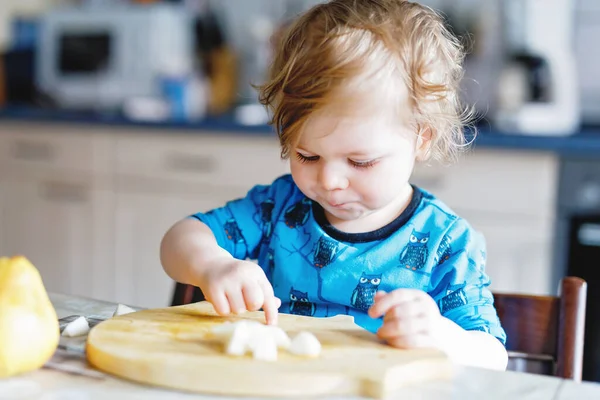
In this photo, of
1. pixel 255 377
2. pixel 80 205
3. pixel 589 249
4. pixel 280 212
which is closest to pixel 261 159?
pixel 80 205

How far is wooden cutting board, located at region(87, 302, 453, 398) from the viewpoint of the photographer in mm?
631

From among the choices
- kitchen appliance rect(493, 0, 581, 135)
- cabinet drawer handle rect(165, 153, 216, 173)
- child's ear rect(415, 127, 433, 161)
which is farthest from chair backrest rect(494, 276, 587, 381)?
cabinet drawer handle rect(165, 153, 216, 173)

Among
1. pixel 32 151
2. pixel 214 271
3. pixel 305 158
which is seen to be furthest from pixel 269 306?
pixel 32 151

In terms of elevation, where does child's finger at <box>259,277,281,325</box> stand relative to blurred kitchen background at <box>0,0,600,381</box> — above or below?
below

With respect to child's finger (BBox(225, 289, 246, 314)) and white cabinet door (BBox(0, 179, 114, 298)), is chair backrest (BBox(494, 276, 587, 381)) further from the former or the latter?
white cabinet door (BBox(0, 179, 114, 298))

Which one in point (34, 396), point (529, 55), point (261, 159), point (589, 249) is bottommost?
point (34, 396)

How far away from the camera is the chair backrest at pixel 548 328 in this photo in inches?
38.6

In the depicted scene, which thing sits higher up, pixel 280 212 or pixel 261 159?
pixel 261 159

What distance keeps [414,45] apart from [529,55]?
1.62 meters

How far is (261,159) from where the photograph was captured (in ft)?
7.99

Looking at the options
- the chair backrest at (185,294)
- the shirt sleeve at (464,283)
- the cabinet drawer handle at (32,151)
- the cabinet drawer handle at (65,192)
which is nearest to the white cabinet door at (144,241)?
the cabinet drawer handle at (65,192)

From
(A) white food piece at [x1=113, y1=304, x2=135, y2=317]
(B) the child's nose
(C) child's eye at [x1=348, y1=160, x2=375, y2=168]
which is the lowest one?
(A) white food piece at [x1=113, y1=304, x2=135, y2=317]

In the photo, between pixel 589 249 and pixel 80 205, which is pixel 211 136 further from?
pixel 589 249

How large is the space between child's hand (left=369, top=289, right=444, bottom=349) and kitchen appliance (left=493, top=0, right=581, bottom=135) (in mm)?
1501
